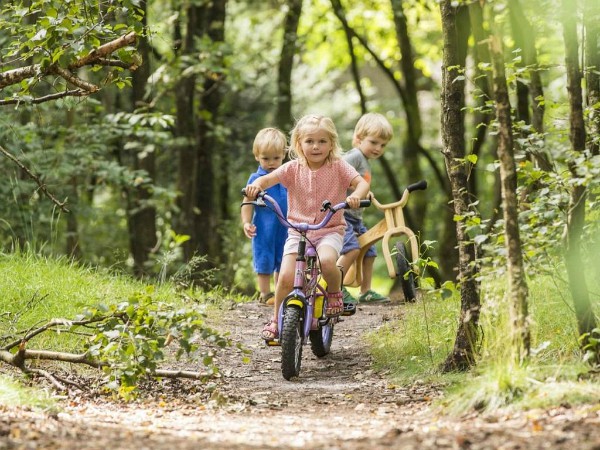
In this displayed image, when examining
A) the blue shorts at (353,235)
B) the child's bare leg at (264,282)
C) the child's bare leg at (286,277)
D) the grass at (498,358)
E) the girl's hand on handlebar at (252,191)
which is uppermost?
the girl's hand on handlebar at (252,191)

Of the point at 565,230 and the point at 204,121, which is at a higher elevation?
the point at 204,121

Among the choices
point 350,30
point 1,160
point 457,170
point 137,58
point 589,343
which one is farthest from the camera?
point 350,30

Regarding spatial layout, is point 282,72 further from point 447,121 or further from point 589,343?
point 589,343

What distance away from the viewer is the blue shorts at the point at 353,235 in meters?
8.47

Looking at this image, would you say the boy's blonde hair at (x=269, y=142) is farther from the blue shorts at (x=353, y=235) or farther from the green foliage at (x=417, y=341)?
the green foliage at (x=417, y=341)

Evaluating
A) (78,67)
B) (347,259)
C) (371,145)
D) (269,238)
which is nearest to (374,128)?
(371,145)

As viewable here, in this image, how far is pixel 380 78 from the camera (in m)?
38.1

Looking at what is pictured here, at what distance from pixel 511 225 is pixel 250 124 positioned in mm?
14231

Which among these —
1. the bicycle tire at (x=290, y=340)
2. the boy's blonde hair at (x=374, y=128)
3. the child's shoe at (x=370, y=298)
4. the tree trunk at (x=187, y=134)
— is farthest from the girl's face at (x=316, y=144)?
the tree trunk at (x=187, y=134)

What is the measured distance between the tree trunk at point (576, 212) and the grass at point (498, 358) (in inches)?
10.3

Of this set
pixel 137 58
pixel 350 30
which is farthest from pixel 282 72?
pixel 137 58

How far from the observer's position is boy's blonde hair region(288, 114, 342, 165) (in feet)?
21.7

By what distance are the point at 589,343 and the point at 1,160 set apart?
26.6 ft

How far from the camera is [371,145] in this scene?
864 centimetres
